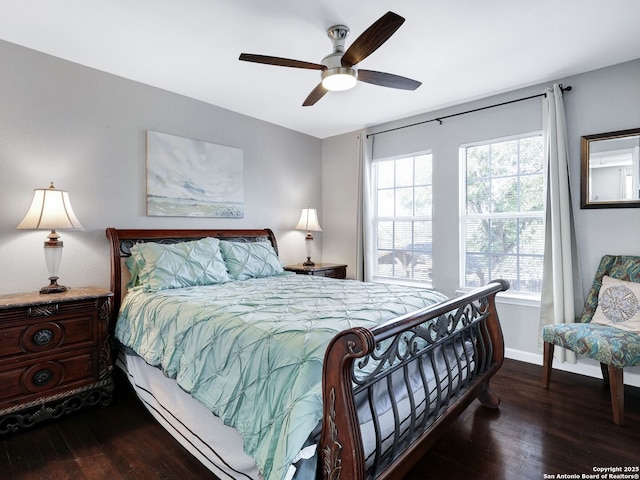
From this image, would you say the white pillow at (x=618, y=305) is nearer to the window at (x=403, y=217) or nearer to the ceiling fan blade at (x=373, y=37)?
the window at (x=403, y=217)

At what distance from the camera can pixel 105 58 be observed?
2.70 meters

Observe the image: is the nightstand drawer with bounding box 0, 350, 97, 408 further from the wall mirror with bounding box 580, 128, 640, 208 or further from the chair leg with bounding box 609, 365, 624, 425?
the wall mirror with bounding box 580, 128, 640, 208

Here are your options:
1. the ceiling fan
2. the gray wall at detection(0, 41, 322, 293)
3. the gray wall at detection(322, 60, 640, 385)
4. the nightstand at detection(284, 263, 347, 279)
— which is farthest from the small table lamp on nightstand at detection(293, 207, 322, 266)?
the ceiling fan

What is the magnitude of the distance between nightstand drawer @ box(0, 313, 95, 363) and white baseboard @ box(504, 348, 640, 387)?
146 inches

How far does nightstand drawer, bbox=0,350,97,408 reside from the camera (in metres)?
2.07

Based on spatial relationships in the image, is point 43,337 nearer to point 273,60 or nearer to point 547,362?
point 273,60

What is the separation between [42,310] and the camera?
2.18 meters

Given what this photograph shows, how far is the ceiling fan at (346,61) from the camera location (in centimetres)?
185

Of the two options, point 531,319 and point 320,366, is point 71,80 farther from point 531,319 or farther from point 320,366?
point 531,319

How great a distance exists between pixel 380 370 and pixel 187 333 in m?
1.12

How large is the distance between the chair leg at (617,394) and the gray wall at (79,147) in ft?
11.5

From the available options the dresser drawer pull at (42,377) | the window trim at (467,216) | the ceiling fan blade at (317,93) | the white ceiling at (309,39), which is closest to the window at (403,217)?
the window trim at (467,216)

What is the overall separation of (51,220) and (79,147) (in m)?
0.74

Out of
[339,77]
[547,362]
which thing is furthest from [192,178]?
[547,362]
